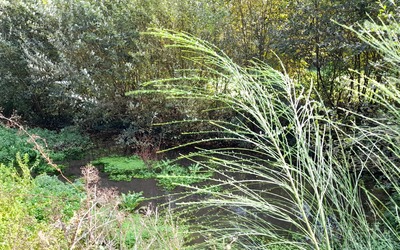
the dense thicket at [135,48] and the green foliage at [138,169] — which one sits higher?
the dense thicket at [135,48]

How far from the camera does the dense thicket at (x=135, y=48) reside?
5.96 metres

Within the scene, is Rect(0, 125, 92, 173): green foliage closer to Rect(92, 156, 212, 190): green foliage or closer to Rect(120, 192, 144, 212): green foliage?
Rect(92, 156, 212, 190): green foliage

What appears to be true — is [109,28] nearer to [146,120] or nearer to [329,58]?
[146,120]

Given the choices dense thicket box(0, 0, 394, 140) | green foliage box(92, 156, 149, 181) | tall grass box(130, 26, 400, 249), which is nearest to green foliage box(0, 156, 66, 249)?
tall grass box(130, 26, 400, 249)

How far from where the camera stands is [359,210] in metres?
1.40

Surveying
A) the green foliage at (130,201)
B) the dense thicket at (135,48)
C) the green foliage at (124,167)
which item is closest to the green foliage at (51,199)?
the green foliage at (130,201)

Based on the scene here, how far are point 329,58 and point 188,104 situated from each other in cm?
244

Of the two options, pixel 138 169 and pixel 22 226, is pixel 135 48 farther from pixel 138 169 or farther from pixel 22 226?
pixel 22 226

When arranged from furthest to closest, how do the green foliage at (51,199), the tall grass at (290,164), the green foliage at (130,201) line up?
the green foliage at (130,201) → the green foliage at (51,199) → the tall grass at (290,164)

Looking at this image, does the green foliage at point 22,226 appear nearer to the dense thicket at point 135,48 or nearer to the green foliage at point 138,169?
the green foliage at point 138,169

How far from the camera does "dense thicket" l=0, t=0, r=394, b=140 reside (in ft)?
19.6

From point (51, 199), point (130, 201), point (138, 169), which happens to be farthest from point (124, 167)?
point (51, 199)

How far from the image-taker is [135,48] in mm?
7008

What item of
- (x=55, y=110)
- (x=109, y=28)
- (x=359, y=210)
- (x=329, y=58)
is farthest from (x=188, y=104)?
(x=359, y=210)
